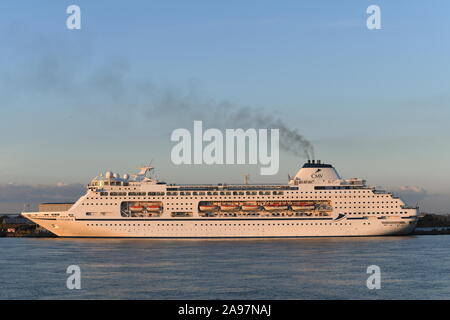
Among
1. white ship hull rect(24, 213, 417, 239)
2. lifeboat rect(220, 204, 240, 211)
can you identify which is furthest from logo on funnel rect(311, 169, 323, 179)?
lifeboat rect(220, 204, 240, 211)

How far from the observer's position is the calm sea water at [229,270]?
32.1 m

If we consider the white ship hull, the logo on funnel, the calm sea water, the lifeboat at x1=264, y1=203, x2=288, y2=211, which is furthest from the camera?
the logo on funnel

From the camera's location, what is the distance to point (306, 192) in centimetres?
6512

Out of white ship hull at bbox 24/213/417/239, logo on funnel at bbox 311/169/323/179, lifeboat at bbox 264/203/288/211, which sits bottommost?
white ship hull at bbox 24/213/417/239

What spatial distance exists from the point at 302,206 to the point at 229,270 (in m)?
27.4

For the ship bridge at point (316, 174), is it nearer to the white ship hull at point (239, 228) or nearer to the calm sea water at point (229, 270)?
the white ship hull at point (239, 228)

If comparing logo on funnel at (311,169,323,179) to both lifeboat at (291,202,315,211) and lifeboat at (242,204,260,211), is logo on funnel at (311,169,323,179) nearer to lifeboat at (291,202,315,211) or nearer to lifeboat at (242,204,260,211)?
lifeboat at (291,202,315,211)

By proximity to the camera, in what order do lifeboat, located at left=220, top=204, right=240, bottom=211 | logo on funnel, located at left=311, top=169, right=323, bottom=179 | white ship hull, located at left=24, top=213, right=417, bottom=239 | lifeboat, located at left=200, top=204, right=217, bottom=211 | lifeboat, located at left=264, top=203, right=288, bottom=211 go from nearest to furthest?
white ship hull, located at left=24, top=213, right=417, bottom=239
lifeboat, located at left=264, top=203, right=288, bottom=211
lifeboat, located at left=200, top=204, right=217, bottom=211
lifeboat, located at left=220, top=204, right=240, bottom=211
logo on funnel, located at left=311, top=169, right=323, bottom=179

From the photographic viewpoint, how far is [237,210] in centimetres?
6519

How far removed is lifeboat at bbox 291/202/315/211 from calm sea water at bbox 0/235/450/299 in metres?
7.33

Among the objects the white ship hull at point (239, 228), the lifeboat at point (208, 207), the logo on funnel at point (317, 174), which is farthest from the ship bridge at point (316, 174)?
the lifeboat at point (208, 207)

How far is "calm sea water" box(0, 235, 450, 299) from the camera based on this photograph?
32.1 metres

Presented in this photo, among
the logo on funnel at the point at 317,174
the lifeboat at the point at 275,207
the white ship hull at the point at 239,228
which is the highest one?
the logo on funnel at the point at 317,174
